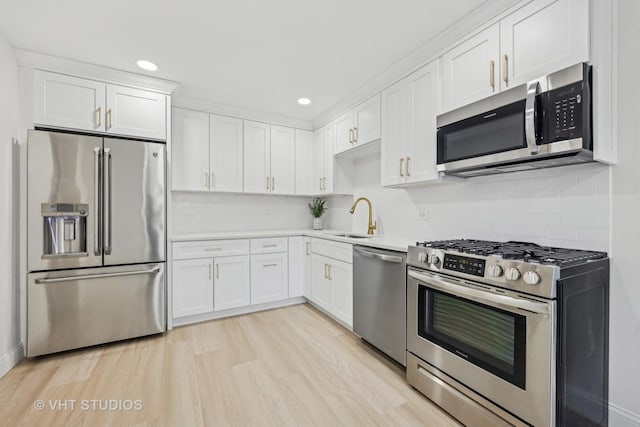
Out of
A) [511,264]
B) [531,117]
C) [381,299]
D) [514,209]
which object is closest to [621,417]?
[511,264]

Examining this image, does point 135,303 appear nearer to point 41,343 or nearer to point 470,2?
point 41,343

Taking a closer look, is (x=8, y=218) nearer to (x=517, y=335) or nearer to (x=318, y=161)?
(x=318, y=161)

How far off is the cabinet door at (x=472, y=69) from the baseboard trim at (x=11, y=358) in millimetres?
3730

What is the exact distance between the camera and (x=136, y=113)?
2773mm

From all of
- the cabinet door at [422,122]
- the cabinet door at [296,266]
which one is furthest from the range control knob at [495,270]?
the cabinet door at [296,266]

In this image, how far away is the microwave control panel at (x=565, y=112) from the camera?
139 cm

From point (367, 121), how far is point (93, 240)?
9.03 feet

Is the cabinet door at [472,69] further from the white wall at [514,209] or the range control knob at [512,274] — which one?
the range control knob at [512,274]

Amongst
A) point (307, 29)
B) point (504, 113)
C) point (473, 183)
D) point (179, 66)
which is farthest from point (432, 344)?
point (179, 66)

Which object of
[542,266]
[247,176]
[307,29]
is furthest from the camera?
[247,176]

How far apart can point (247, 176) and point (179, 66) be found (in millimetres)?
1418

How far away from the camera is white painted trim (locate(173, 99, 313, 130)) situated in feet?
10.8

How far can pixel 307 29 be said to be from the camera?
2.05 metres

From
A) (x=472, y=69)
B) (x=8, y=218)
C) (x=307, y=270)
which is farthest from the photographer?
(x=307, y=270)
